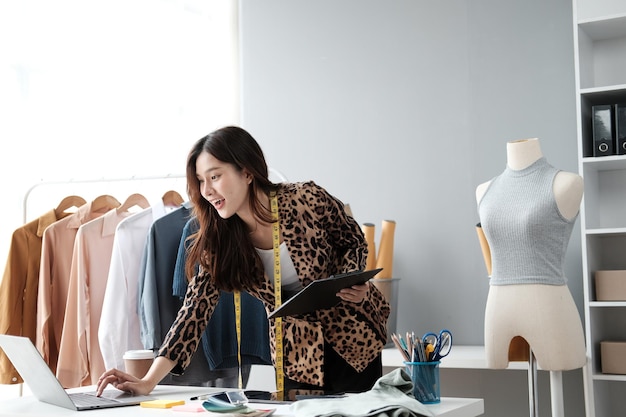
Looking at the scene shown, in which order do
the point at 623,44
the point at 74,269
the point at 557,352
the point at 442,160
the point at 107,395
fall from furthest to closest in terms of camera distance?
the point at 442,160
the point at 623,44
the point at 74,269
the point at 557,352
the point at 107,395

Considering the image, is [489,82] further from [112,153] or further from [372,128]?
[112,153]

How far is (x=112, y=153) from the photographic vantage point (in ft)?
15.4

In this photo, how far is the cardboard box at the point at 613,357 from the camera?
332cm

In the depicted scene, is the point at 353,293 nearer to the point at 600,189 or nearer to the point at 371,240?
the point at 371,240

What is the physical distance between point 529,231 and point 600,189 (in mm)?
885

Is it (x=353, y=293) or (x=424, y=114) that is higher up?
(x=424, y=114)

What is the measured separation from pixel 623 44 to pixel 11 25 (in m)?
3.17

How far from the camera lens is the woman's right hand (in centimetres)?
222

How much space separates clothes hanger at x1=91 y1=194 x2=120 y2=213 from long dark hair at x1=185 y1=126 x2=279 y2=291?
1294mm

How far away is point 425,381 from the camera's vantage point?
6.42 feet

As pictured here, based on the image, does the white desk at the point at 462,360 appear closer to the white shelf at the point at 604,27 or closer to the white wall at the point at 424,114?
the white wall at the point at 424,114

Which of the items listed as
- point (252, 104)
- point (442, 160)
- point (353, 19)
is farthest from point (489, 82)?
point (252, 104)

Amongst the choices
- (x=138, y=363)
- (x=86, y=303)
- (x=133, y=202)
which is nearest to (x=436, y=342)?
(x=138, y=363)

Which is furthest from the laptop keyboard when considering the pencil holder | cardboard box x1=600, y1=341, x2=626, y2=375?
cardboard box x1=600, y1=341, x2=626, y2=375
